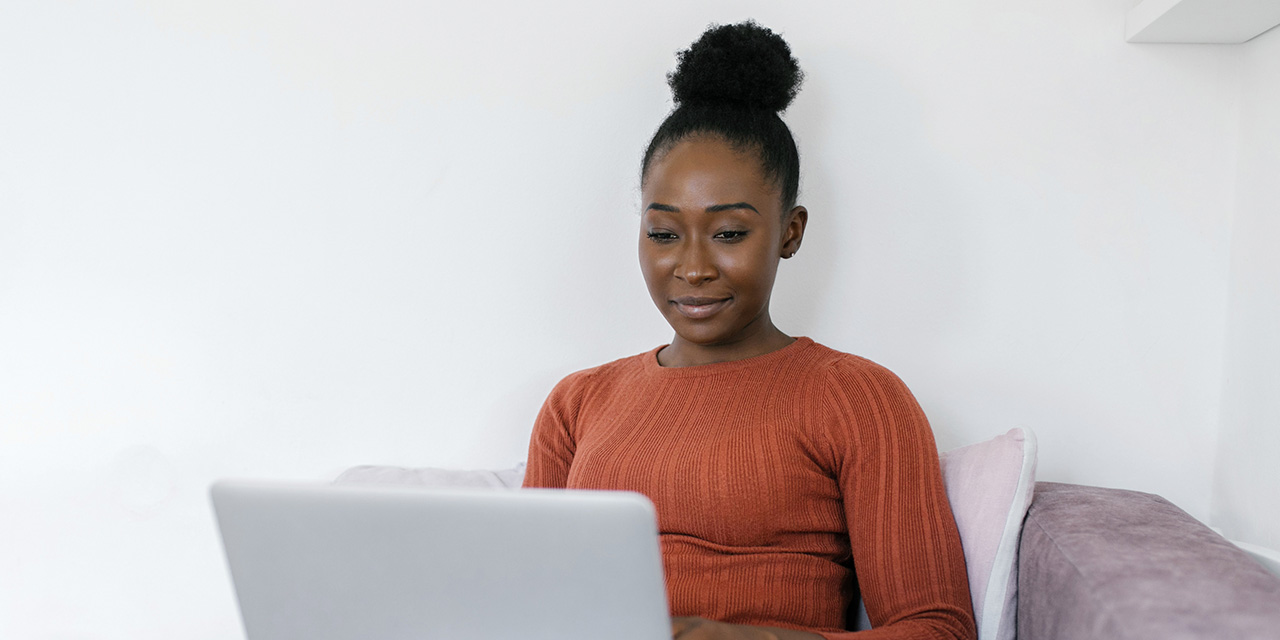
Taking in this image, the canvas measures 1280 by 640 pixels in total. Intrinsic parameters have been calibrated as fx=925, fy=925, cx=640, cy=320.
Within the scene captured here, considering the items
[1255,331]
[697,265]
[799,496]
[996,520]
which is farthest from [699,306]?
[1255,331]

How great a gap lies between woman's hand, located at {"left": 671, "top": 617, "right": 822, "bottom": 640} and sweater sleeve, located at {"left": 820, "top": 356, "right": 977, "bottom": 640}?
0.10m

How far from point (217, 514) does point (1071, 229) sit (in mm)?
1272

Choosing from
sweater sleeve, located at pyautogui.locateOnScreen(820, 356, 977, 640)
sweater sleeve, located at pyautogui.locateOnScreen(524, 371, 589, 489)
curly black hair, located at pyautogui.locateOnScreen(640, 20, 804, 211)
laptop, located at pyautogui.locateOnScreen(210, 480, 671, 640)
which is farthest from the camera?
sweater sleeve, located at pyautogui.locateOnScreen(524, 371, 589, 489)

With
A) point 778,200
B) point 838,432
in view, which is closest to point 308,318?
point 778,200

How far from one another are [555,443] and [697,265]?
36 centimetres

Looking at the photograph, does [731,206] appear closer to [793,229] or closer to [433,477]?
[793,229]

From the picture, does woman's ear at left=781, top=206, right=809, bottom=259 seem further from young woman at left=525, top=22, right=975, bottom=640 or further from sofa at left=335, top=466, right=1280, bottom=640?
sofa at left=335, top=466, right=1280, bottom=640

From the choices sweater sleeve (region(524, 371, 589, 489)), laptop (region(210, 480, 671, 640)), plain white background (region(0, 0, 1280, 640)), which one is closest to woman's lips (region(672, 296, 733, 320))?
sweater sleeve (region(524, 371, 589, 489))

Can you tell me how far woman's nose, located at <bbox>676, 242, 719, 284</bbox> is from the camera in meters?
1.18

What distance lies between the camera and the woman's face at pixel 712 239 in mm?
1187

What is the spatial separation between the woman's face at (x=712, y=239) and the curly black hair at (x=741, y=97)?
0.03 m

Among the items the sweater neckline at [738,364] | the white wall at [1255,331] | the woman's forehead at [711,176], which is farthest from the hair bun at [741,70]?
the white wall at [1255,331]

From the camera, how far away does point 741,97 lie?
1295mm

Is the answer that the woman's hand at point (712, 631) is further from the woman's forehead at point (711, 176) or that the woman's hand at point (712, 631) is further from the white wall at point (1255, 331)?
the white wall at point (1255, 331)
